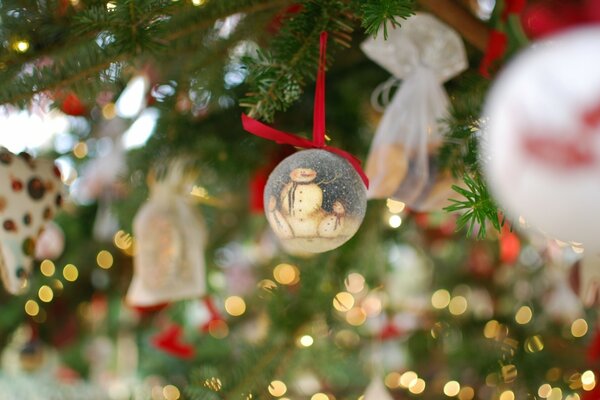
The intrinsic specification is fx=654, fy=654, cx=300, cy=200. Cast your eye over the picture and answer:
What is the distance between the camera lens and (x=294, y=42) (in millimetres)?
700

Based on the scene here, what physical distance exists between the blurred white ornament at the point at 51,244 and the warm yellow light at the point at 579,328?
105cm

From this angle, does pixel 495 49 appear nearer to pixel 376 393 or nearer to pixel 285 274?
pixel 376 393

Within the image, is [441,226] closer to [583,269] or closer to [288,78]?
[583,269]

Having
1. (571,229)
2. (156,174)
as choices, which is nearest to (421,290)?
Answer: (156,174)

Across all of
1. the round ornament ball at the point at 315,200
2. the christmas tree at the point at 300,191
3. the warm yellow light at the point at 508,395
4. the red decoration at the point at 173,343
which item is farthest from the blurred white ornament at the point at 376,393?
the red decoration at the point at 173,343

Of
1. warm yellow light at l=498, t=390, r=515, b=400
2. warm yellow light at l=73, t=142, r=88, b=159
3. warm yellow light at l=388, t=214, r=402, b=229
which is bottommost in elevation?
warm yellow light at l=498, t=390, r=515, b=400

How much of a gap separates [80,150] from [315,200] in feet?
2.68

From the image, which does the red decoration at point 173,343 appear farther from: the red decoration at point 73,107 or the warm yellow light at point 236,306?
the red decoration at point 73,107

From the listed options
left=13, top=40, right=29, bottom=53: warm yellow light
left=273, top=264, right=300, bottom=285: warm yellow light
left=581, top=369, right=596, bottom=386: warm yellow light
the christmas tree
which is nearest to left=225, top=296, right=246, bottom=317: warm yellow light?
the christmas tree

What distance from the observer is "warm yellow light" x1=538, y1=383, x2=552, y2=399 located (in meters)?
1.04

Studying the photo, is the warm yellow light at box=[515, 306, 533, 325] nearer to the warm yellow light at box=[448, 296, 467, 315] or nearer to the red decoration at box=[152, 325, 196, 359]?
the warm yellow light at box=[448, 296, 467, 315]

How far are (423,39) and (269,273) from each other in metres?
0.72

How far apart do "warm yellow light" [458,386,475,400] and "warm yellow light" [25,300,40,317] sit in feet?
3.00

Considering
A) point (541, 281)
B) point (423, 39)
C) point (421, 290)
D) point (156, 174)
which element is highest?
point (423, 39)
